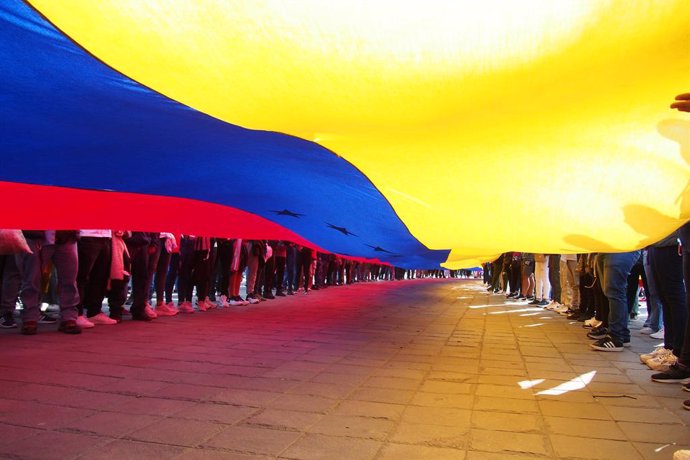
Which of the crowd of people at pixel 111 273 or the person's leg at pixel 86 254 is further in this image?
the person's leg at pixel 86 254

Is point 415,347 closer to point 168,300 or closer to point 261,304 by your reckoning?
point 168,300

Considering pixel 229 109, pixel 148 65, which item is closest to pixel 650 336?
pixel 229 109

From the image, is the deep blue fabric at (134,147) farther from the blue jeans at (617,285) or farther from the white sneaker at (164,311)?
the white sneaker at (164,311)

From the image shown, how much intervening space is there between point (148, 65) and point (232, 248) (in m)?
7.24

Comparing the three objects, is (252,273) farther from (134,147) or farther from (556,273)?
(134,147)

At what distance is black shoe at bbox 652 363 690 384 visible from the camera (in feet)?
13.7

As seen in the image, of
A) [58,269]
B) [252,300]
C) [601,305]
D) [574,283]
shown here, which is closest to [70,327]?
[58,269]

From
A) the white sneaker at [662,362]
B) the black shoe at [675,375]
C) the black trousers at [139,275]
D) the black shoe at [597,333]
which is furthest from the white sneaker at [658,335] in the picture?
the black trousers at [139,275]

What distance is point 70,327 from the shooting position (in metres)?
5.79

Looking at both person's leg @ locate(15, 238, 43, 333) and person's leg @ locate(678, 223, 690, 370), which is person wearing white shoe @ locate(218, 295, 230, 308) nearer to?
person's leg @ locate(15, 238, 43, 333)

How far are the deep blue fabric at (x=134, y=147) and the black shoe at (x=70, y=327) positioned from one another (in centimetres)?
156

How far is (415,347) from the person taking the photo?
19.0ft

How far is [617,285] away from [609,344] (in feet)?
2.13

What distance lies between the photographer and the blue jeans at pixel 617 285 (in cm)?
566
